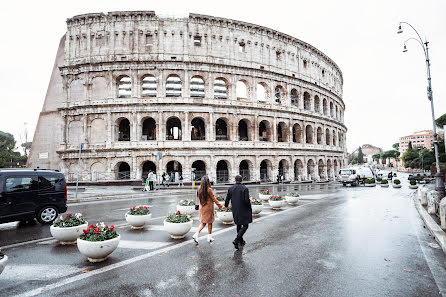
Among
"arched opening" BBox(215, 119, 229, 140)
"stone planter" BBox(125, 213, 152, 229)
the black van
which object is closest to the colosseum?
"arched opening" BBox(215, 119, 229, 140)

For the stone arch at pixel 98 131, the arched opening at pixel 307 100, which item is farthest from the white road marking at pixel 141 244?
the arched opening at pixel 307 100

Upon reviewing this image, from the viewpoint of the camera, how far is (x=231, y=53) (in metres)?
29.4

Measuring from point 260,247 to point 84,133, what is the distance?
26895 millimetres

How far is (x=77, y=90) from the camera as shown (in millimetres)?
27969

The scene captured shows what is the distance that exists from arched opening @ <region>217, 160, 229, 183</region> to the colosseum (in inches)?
4.9

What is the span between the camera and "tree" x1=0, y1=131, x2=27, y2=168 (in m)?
34.0

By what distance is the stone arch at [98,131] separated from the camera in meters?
27.0

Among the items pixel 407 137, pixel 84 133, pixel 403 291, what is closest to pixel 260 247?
pixel 403 291

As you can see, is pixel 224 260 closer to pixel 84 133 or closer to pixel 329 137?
pixel 84 133

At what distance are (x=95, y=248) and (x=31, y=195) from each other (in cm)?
535

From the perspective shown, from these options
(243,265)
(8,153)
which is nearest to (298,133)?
(243,265)

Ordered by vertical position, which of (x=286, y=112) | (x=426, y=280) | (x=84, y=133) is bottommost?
(x=426, y=280)

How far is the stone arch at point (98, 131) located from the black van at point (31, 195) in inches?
755

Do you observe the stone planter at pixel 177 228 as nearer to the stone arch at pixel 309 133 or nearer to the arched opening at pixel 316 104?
the stone arch at pixel 309 133
